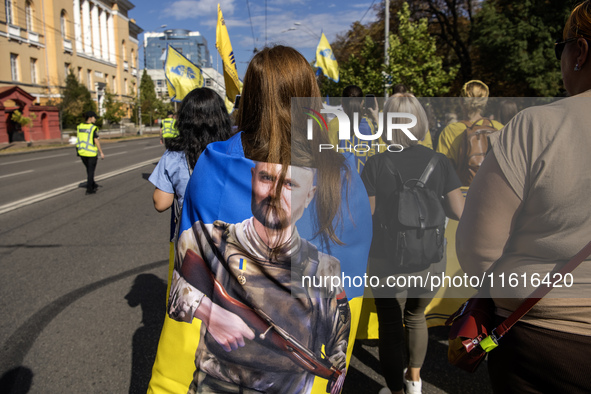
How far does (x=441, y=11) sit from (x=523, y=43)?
26.8 ft

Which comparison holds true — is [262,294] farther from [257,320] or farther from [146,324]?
[146,324]

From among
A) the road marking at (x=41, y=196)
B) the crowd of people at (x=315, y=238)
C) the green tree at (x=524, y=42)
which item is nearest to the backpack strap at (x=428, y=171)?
the crowd of people at (x=315, y=238)

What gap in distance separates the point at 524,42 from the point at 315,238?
2470 centimetres

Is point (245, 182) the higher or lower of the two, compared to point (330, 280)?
higher

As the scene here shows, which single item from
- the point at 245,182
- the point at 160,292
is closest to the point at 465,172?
the point at 245,182

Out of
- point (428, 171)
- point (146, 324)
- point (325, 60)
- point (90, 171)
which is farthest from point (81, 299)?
point (325, 60)

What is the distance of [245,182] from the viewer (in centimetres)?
146

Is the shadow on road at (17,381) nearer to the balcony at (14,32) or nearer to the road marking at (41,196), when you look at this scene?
the road marking at (41,196)

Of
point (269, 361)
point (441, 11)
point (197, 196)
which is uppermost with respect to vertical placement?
point (441, 11)

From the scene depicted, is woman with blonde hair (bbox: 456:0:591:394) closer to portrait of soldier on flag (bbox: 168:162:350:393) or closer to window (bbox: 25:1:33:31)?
portrait of soldier on flag (bbox: 168:162:350:393)

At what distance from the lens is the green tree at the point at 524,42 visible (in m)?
21.7

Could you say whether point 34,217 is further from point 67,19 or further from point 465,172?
point 67,19

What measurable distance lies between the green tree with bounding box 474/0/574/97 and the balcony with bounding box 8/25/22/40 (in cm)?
3558

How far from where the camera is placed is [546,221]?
4.43 ft
